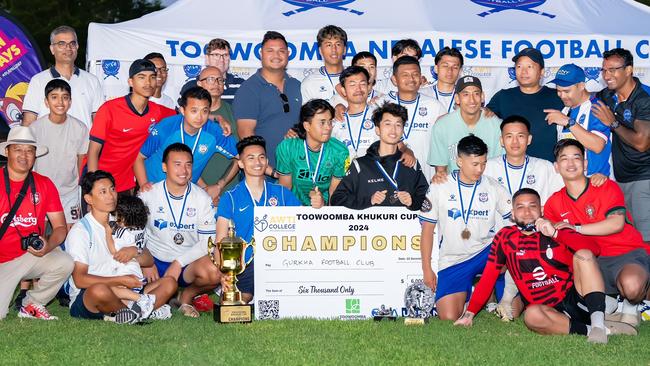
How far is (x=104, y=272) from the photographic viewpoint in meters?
8.34

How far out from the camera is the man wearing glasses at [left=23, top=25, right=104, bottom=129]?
10289mm

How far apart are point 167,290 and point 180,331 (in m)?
0.84

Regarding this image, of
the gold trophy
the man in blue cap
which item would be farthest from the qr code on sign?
the man in blue cap

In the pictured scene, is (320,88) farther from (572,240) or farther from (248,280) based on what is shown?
(572,240)

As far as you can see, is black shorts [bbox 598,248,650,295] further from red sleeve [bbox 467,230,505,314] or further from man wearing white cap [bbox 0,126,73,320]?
man wearing white cap [bbox 0,126,73,320]

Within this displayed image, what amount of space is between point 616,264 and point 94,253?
4396mm

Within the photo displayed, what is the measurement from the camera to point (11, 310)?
29.5 ft

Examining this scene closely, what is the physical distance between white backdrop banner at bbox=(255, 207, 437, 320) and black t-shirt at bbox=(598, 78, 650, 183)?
2.06 m

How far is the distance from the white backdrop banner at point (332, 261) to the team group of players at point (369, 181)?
0.55 ft

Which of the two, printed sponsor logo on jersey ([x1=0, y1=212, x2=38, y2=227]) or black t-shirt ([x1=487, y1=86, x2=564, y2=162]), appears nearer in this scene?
printed sponsor logo on jersey ([x1=0, y1=212, x2=38, y2=227])

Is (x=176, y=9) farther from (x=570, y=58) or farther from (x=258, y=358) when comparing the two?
(x=258, y=358)

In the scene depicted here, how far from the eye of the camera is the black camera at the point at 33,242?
8.43 meters

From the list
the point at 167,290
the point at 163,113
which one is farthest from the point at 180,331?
the point at 163,113

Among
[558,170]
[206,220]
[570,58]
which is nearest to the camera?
[558,170]
